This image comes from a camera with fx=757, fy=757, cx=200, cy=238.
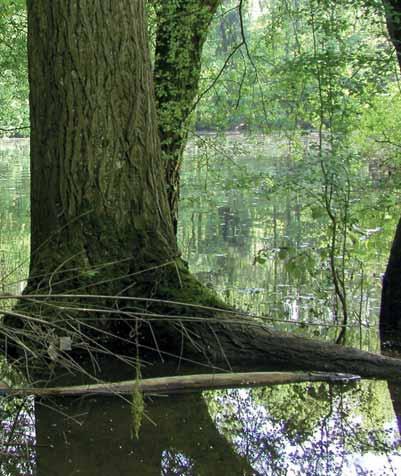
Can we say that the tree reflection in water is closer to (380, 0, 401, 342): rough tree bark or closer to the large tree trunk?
(380, 0, 401, 342): rough tree bark

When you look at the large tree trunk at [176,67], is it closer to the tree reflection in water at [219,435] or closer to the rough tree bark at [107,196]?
the rough tree bark at [107,196]

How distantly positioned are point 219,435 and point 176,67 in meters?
5.14

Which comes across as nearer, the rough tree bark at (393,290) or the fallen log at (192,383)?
the fallen log at (192,383)

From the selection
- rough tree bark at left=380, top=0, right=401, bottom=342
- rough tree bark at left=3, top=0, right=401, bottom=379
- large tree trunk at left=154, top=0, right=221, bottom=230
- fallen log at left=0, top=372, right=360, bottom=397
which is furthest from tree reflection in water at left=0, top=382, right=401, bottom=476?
large tree trunk at left=154, top=0, right=221, bottom=230

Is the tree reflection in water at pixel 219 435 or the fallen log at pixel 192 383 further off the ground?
the fallen log at pixel 192 383

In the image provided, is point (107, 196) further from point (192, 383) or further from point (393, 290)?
point (393, 290)

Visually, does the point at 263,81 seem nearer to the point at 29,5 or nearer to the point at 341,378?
the point at 29,5

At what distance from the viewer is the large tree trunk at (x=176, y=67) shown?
8.28 metres

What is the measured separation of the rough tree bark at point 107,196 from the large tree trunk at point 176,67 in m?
2.60

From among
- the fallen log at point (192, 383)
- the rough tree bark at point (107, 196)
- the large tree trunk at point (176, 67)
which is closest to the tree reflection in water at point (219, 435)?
the fallen log at point (192, 383)

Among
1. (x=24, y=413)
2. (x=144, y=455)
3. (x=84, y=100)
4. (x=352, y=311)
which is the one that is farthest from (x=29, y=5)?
(x=352, y=311)

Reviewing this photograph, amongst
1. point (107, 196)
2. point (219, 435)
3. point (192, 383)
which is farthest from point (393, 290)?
point (219, 435)

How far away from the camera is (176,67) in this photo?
27.8 feet

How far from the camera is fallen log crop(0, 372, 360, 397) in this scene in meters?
4.64
